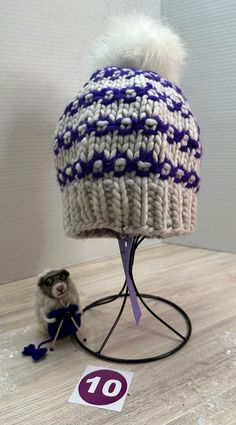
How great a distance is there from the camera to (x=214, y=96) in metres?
1.22

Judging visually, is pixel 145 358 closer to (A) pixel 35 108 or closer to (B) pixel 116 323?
(B) pixel 116 323

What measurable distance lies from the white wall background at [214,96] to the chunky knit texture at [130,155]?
61cm

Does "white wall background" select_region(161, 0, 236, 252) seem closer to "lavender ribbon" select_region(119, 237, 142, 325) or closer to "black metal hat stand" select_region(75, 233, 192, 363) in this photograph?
"black metal hat stand" select_region(75, 233, 192, 363)

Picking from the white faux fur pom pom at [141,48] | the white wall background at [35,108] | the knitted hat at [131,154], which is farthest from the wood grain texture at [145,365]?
the white faux fur pom pom at [141,48]

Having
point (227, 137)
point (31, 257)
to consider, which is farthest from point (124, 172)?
point (227, 137)

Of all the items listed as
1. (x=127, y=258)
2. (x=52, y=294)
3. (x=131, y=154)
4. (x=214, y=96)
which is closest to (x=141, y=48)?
(x=131, y=154)

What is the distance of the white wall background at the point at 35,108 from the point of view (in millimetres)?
990

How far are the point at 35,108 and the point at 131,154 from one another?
0.56 metres

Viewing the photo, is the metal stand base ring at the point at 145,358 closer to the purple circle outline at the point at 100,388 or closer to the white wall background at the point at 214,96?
the purple circle outline at the point at 100,388

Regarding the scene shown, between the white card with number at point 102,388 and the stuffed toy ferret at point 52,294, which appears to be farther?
the stuffed toy ferret at point 52,294

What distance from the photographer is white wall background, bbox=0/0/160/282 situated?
990 millimetres

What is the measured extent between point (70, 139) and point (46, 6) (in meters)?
0.59

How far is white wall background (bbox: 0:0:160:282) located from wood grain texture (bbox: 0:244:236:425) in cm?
11

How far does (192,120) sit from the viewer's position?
66cm
